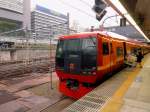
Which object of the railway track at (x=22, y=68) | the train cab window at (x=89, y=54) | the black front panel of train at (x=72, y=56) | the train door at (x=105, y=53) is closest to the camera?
the train cab window at (x=89, y=54)

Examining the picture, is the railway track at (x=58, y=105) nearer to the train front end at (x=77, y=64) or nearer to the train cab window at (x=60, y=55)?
the train front end at (x=77, y=64)

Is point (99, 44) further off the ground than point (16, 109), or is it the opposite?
point (99, 44)

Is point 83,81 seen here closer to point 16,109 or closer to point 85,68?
point 85,68

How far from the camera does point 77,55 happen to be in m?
7.32

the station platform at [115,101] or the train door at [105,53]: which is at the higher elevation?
the train door at [105,53]

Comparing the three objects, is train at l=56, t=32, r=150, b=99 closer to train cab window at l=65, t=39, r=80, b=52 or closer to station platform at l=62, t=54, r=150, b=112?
train cab window at l=65, t=39, r=80, b=52

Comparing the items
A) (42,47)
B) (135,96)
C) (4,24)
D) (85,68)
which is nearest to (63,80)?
(85,68)

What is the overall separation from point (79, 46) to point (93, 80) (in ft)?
4.77

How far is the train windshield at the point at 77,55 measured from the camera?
7010 mm

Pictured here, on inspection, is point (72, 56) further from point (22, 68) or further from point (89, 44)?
point (22, 68)

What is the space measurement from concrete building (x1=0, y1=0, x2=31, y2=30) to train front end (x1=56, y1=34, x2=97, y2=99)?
3974cm

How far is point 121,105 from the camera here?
14.2 ft

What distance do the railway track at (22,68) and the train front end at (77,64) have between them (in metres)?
5.49

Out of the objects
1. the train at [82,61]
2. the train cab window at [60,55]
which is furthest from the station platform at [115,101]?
the train cab window at [60,55]
